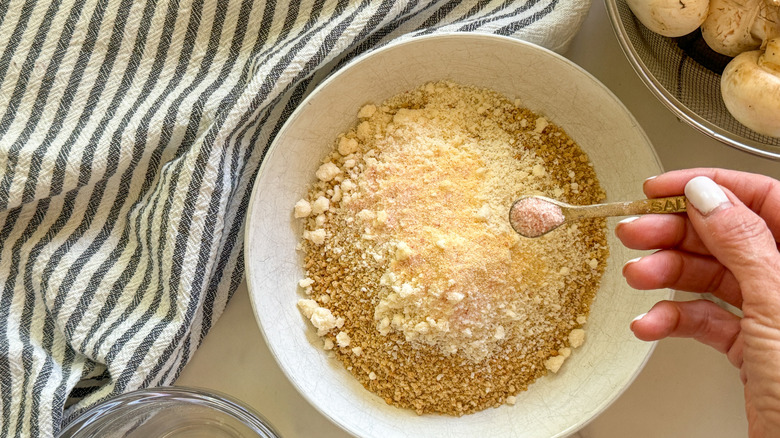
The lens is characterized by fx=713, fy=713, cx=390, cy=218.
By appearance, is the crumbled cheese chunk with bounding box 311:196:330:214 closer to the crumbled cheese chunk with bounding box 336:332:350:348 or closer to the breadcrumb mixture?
the breadcrumb mixture

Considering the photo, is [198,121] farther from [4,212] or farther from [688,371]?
[688,371]

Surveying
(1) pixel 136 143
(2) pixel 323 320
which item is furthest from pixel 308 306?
(1) pixel 136 143

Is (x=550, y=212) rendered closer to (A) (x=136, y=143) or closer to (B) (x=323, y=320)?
(B) (x=323, y=320)

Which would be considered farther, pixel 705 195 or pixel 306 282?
pixel 306 282

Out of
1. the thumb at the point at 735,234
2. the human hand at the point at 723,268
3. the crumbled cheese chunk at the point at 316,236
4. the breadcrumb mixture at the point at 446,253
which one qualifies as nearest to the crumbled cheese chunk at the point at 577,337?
the breadcrumb mixture at the point at 446,253

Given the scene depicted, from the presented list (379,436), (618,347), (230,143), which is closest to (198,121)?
(230,143)

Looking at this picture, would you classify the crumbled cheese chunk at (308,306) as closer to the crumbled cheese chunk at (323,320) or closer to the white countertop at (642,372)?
the crumbled cheese chunk at (323,320)
